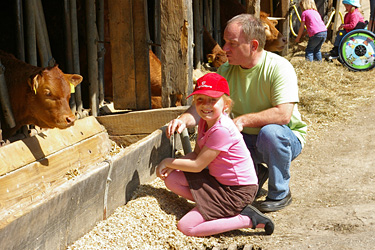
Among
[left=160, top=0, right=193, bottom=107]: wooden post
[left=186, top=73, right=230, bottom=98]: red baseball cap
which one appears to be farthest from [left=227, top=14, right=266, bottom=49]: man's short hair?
[left=160, top=0, right=193, bottom=107]: wooden post

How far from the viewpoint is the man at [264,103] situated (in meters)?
4.21

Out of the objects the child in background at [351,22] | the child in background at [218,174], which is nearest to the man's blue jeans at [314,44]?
the child in background at [351,22]

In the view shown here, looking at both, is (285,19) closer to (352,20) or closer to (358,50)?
(352,20)

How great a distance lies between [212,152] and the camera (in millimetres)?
3715

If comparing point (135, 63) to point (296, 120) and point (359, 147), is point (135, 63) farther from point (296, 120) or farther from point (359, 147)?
point (359, 147)

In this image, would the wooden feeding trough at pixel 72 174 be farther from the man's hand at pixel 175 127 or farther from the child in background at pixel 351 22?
the child in background at pixel 351 22

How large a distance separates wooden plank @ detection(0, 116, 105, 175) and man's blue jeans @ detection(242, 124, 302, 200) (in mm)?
1887

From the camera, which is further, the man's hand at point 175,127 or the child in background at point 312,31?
the child in background at point 312,31

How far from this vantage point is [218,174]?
3.81m

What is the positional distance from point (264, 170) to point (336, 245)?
130cm

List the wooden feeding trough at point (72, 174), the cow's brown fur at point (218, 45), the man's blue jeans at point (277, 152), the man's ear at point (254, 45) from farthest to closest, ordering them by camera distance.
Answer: the cow's brown fur at point (218, 45), the man's ear at point (254, 45), the man's blue jeans at point (277, 152), the wooden feeding trough at point (72, 174)

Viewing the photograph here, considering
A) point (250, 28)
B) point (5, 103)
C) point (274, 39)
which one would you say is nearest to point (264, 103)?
point (250, 28)

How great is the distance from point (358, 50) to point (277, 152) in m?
7.00

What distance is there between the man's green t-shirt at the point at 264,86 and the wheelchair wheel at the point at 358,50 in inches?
247
